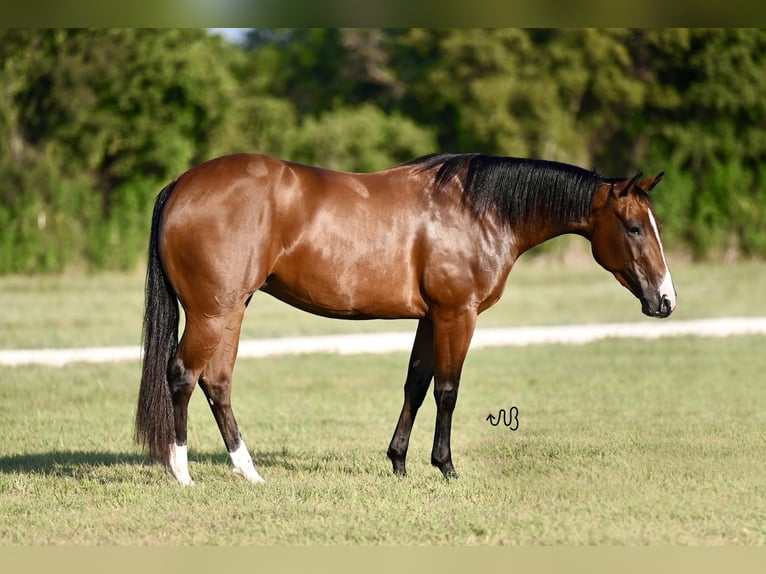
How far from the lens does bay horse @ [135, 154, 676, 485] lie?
22.0 feet

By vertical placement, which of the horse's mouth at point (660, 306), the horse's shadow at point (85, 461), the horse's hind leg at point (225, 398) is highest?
the horse's mouth at point (660, 306)

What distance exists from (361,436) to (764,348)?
7.43m

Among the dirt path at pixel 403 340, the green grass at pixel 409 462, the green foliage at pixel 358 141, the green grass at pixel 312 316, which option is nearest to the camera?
the green grass at pixel 409 462

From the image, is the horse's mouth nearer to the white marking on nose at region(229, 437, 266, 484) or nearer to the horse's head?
the horse's head

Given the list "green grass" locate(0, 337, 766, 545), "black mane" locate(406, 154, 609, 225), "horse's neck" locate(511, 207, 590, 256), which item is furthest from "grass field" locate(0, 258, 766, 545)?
"black mane" locate(406, 154, 609, 225)

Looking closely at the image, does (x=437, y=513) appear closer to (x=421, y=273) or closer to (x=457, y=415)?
(x=421, y=273)

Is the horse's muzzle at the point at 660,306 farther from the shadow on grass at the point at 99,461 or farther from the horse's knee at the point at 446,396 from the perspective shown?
the shadow on grass at the point at 99,461

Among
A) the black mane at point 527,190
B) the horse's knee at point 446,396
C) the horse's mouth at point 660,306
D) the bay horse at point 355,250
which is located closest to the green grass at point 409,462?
the horse's knee at point 446,396

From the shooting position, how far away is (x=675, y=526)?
18.4 feet

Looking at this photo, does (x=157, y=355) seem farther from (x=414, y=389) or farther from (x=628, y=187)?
(x=628, y=187)

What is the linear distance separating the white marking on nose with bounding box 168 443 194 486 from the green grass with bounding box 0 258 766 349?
8588 millimetres

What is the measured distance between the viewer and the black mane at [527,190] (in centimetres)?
702

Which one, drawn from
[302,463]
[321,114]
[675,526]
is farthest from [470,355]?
[321,114]

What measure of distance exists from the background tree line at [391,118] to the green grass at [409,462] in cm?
1304
